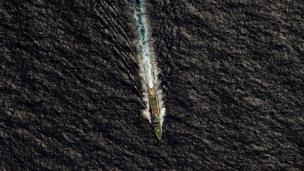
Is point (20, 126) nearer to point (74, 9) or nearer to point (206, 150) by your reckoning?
point (74, 9)

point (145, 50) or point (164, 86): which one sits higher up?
point (145, 50)

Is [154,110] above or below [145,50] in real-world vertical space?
below

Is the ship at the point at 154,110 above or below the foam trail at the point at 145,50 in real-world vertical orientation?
below

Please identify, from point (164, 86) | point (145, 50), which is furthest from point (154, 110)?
point (145, 50)

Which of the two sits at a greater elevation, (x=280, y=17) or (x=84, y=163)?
(x=280, y=17)

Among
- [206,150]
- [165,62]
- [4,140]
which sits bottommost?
→ [206,150]

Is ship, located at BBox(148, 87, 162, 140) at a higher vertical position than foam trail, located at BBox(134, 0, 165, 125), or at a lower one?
lower

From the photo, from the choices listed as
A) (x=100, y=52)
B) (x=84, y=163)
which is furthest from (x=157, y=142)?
(x=100, y=52)

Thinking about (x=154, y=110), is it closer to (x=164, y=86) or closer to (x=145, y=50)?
(x=164, y=86)
